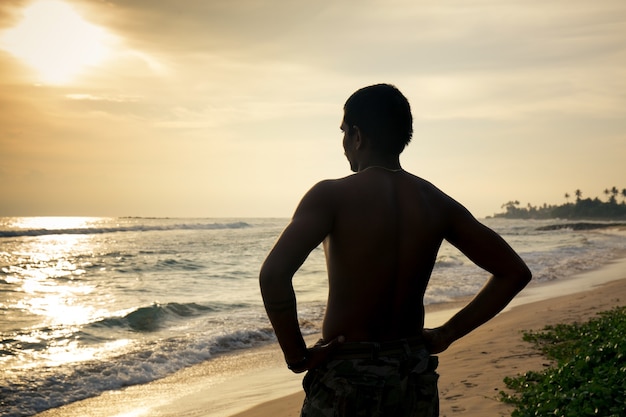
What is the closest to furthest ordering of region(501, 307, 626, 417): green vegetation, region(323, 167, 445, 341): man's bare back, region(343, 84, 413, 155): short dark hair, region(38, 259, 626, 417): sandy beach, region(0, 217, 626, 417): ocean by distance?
region(323, 167, 445, 341): man's bare back
region(343, 84, 413, 155): short dark hair
region(501, 307, 626, 417): green vegetation
region(38, 259, 626, 417): sandy beach
region(0, 217, 626, 417): ocean

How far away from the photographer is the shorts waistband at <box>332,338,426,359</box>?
226 centimetres

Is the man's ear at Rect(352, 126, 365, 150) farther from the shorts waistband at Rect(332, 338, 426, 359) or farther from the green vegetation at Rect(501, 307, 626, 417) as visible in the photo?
the green vegetation at Rect(501, 307, 626, 417)

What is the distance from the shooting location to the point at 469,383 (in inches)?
274

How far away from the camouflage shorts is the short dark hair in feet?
2.75

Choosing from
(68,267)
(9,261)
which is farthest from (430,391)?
(9,261)

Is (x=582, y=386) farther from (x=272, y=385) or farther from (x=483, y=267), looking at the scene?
(x=272, y=385)

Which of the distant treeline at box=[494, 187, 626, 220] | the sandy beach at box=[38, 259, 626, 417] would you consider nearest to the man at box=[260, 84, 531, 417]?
the sandy beach at box=[38, 259, 626, 417]

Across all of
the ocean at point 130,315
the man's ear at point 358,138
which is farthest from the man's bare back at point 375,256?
the ocean at point 130,315

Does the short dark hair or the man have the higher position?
the short dark hair

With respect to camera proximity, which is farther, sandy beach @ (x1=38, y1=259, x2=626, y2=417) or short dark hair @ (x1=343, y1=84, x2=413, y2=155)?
sandy beach @ (x1=38, y1=259, x2=626, y2=417)

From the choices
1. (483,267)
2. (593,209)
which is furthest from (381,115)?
(593,209)

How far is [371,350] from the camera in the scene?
2.26 meters

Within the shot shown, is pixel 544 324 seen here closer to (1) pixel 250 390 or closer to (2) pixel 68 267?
(1) pixel 250 390

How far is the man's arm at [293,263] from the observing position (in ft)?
7.09
